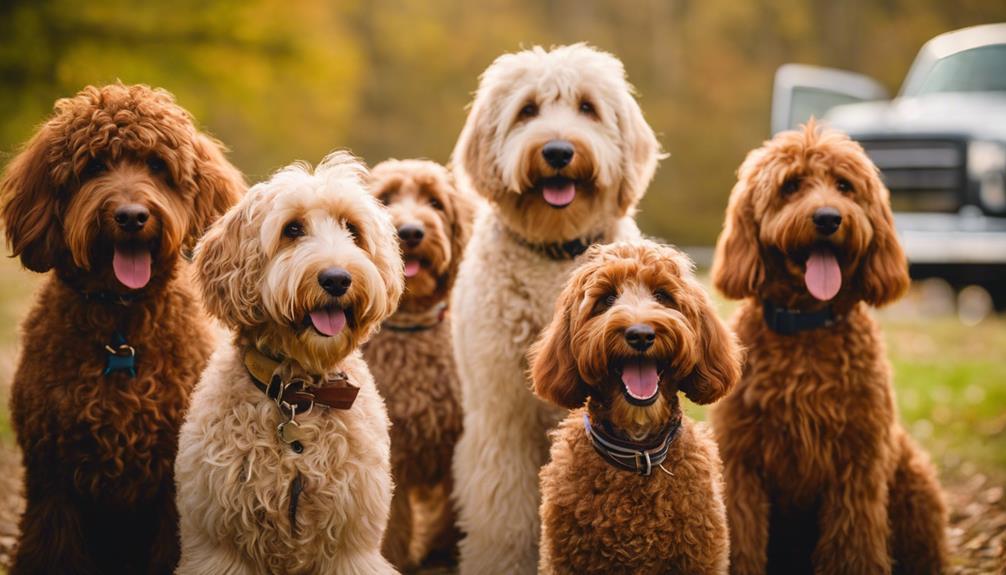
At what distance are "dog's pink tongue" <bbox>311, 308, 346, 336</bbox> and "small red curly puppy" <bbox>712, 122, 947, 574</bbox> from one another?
67.9 inches

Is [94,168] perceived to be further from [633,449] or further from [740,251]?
[740,251]

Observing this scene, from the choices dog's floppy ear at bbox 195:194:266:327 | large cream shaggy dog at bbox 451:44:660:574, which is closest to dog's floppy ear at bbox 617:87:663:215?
large cream shaggy dog at bbox 451:44:660:574

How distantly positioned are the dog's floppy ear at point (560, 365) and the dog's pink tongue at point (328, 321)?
2.45ft

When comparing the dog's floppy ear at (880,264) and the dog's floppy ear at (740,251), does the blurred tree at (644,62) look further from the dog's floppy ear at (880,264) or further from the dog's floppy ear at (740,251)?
the dog's floppy ear at (880,264)

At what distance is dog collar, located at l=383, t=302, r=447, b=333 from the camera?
196 inches

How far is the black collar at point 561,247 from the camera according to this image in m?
4.63

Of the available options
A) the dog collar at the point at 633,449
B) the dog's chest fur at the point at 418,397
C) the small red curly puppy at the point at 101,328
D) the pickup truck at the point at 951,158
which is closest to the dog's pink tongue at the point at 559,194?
the dog's chest fur at the point at 418,397

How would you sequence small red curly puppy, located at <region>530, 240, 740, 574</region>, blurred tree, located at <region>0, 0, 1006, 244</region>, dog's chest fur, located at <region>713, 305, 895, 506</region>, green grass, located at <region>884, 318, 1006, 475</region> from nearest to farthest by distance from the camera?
small red curly puppy, located at <region>530, 240, 740, 574</region>
dog's chest fur, located at <region>713, 305, 895, 506</region>
green grass, located at <region>884, 318, 1006, 475</region>
blurred tree, located at <region>0, 0, 1006, 244</region>

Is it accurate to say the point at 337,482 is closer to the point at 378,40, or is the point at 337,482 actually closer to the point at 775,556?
the point at 775,556

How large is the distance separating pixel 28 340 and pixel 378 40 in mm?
20978

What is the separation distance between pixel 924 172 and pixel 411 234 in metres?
8.22

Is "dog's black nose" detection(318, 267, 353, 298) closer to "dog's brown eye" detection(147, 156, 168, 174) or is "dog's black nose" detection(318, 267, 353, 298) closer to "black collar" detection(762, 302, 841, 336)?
"dog's brown eye" detection(147, 156, 168, 174)

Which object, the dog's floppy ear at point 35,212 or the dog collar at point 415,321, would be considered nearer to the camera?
the dog's floppy ear at point 35,212

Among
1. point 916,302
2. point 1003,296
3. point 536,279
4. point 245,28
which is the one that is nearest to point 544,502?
point 536,279
